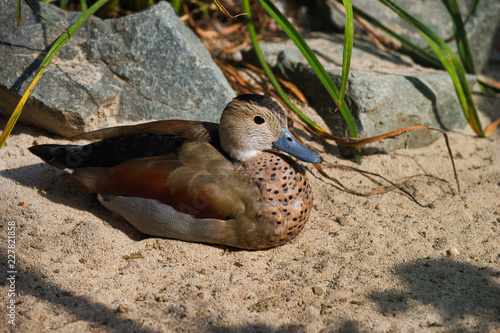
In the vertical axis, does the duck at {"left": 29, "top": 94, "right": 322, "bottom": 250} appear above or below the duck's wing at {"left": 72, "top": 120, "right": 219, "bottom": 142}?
below

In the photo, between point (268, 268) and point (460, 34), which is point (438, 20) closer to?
point (460, 34)

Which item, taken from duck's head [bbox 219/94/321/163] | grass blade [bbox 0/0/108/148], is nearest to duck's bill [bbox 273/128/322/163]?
duck's head [bbox 219/94/321/163]

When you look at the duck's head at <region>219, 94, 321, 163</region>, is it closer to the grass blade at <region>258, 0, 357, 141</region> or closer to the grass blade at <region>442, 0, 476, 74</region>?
the grass blade at <region>258, 0, 357, 141</region>

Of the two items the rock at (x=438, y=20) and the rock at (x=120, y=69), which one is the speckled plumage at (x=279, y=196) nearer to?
the rock at (x=120, y=69)

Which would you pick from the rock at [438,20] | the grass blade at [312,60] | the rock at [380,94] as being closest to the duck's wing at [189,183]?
the grass blade at [312,60]

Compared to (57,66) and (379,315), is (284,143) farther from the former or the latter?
(57,66)

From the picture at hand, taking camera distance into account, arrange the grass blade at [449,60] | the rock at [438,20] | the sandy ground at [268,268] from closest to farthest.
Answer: the sandy ground at [268,268]
the grass blade at [449,60]
the rock at [438,20]

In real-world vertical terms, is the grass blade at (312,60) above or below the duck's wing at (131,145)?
above

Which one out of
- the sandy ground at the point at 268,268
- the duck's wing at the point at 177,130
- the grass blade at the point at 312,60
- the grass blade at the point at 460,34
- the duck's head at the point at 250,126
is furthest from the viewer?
the grass blade at the point at 460,34
